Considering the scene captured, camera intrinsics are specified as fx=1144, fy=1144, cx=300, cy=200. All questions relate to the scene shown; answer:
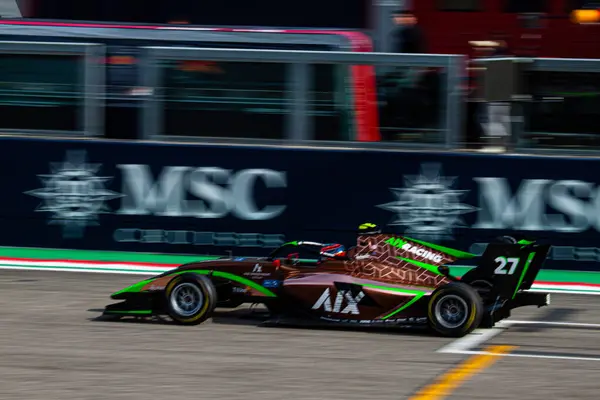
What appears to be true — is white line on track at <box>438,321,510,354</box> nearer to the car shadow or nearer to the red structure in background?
the car shadow

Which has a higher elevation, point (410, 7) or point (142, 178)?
point (410, 7)

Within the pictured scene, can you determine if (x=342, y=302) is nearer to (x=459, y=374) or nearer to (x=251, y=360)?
(x=251, y=360)

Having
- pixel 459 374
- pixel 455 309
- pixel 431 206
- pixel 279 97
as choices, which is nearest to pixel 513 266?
pixel 455 309

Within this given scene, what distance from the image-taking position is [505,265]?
1014cm

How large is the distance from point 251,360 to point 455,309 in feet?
6.66

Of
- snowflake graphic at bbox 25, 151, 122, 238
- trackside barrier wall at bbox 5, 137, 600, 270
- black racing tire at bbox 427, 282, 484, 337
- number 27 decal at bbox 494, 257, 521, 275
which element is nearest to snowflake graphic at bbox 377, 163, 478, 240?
trackside barrier wall at bbox 5, 137, 600, 270

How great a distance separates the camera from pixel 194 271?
10.5 m

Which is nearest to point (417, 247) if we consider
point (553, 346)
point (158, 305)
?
point (553, 346)

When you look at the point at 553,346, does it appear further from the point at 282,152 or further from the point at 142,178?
the point at 142,178

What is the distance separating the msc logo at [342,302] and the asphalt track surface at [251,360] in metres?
0.23

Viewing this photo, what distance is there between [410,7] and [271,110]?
11.1 ft

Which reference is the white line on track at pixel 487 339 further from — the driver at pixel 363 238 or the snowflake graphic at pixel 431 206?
the snowflake graphic at pixel 431 206

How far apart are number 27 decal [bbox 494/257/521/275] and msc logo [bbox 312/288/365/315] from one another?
1261 millimetres

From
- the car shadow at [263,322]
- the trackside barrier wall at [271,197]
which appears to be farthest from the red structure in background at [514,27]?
the car shadow at [263,322]
